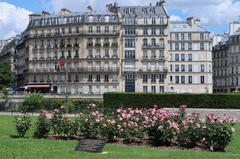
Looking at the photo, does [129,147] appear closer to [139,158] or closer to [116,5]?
[139,158]

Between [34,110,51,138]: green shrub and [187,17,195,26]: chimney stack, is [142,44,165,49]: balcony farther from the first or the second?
[34,110,51,138]: green shrub

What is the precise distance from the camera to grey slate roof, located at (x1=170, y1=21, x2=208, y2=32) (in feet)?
386

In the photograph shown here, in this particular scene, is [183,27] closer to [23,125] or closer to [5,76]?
[5,76]

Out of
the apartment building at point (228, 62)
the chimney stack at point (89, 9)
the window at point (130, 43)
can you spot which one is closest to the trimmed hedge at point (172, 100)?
the window at point (130, 43)

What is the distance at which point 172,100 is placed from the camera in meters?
59.1

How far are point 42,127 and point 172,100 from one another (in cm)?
3574

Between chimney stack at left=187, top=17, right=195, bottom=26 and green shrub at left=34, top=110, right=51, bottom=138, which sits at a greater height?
chimney stack at left=187, top=17, right=195, bottom=26

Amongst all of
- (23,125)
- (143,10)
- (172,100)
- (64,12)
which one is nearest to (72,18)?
(64,12)

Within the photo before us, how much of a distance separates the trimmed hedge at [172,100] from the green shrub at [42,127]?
33.2 m

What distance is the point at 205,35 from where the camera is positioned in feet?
382

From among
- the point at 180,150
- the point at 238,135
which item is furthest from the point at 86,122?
the point at 238,135

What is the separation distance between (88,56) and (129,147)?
90.1 m

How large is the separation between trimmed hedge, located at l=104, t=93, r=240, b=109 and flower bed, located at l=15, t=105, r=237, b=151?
108 feet

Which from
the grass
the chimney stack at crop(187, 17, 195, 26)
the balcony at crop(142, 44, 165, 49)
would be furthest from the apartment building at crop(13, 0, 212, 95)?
the grass
